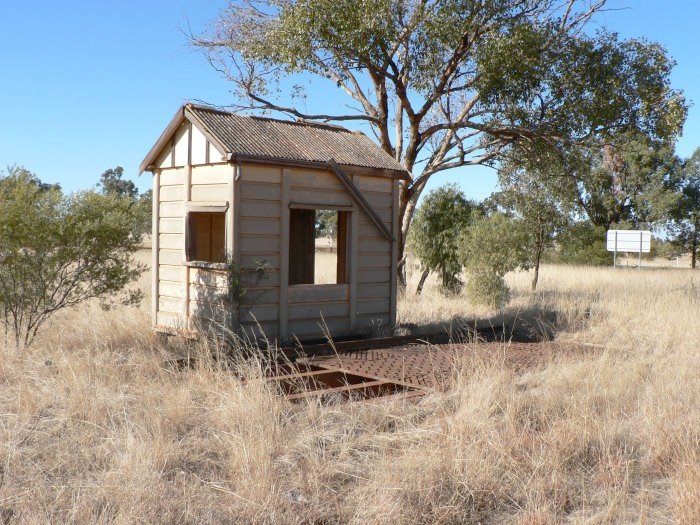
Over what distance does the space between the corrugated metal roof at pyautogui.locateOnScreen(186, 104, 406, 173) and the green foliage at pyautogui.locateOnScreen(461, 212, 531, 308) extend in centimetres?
486

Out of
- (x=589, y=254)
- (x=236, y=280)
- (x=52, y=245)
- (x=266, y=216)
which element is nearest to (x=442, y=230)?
(x=266, y=216)

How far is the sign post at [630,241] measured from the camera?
99.2 feet

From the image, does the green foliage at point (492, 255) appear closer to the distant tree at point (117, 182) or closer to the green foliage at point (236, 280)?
the green foliage at point (236, 280)

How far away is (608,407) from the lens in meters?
6.16

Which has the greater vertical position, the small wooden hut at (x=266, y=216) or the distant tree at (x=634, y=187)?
the distant tree at (x=634, y=187)

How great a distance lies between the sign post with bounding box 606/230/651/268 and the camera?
30250 millimetres

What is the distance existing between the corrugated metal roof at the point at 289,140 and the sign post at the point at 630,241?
2237 cm

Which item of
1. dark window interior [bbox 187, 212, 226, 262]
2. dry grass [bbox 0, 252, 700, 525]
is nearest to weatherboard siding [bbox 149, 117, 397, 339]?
dark window interior [bbox 187, 212, 226, 262]

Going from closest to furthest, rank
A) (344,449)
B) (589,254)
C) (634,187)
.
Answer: (344,449), (589,254), (634,187)

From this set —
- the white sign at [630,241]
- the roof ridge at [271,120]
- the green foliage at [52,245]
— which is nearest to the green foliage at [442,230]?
the roof ridge at [271,120]

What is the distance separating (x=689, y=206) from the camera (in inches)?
1463

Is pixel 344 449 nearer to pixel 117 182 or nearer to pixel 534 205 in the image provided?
pixel 534 205

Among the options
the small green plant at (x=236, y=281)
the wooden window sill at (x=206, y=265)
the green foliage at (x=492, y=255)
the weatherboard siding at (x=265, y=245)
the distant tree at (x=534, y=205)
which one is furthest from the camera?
the distant tree at (x=534, y=205)

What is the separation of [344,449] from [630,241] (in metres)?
28.8
